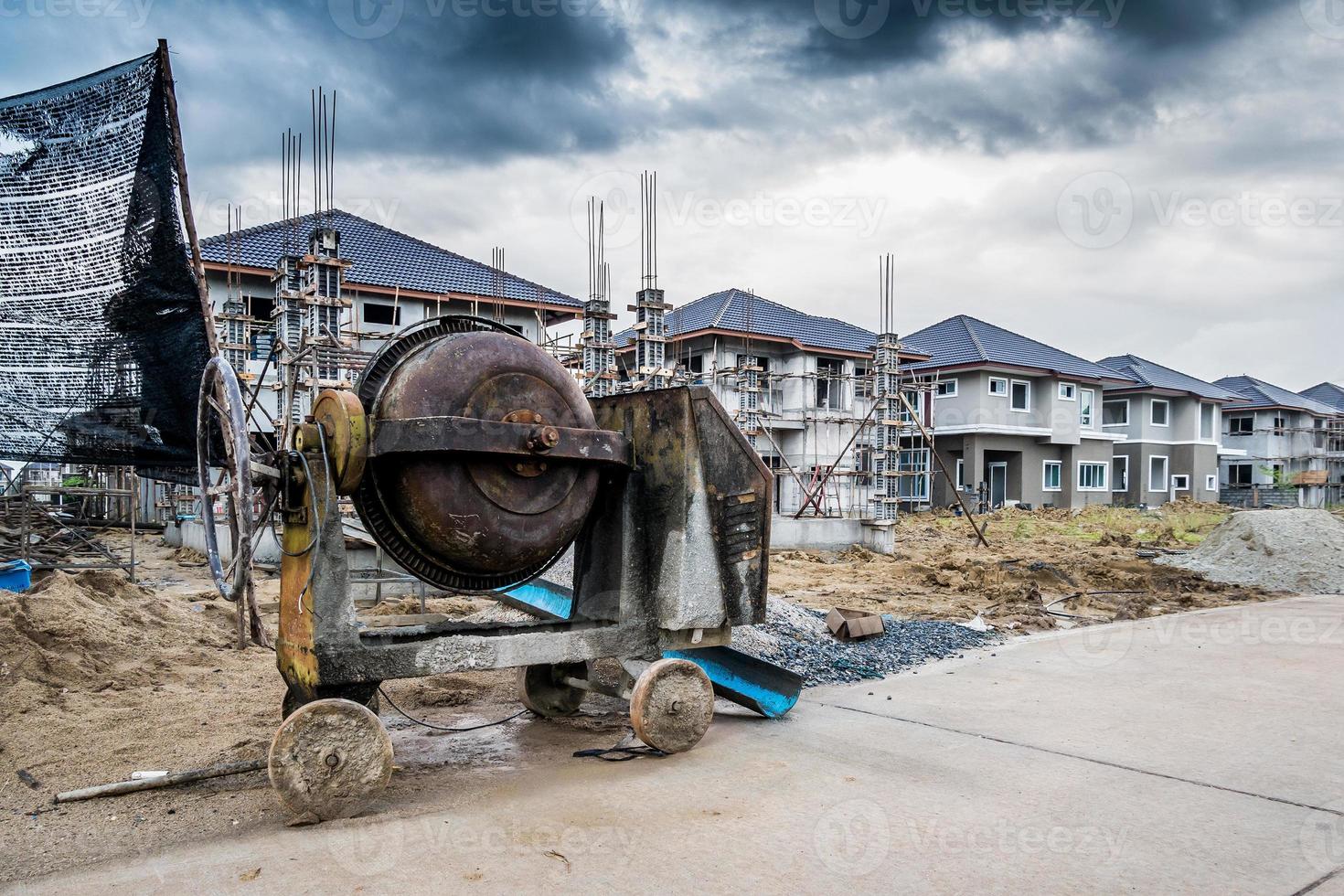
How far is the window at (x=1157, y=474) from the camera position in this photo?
39.8m

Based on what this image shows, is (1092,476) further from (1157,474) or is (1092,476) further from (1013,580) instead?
(1013,580)

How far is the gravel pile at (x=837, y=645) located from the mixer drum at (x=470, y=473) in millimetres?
2865

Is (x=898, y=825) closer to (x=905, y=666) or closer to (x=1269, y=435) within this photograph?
(x=905, y=666)

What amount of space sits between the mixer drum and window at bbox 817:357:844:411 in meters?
23.1

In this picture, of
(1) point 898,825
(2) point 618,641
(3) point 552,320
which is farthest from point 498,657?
(3) point 552,320

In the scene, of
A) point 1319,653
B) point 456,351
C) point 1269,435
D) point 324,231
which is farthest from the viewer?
point 1269,435

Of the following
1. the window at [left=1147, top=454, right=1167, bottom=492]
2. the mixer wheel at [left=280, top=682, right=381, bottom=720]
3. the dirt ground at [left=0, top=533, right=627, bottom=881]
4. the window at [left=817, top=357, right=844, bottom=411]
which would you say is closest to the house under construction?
the window at [left=817, top=357, right=844, bottom=411]

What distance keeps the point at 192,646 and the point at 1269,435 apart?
52278 millimetres

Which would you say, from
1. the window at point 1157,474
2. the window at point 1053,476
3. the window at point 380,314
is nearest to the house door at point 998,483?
the window at point 1053,476

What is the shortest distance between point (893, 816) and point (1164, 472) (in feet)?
137

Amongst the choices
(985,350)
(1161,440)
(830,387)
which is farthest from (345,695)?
(1161,440)

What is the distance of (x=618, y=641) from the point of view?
483 cm

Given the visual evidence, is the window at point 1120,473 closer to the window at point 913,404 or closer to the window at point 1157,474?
the window at point 1157,474

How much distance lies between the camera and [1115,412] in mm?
40188
